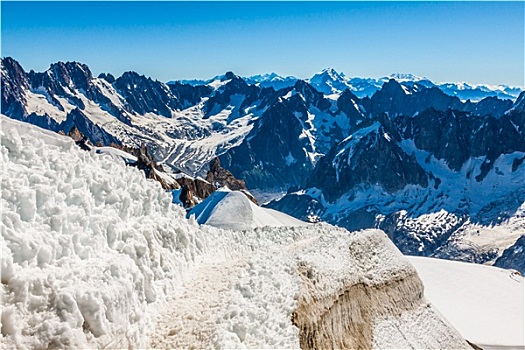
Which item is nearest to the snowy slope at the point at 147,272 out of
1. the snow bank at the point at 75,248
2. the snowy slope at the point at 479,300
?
the snow bank at the point at 75,248

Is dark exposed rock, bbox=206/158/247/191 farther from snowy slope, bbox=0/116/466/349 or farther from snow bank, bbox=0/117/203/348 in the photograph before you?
snow bank, bbox=0/117/203/348

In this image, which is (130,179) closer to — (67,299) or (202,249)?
(202,249)

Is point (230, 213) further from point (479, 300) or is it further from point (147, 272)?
point (147, 272)

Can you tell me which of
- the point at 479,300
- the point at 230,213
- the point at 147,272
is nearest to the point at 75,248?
the point at 147,272

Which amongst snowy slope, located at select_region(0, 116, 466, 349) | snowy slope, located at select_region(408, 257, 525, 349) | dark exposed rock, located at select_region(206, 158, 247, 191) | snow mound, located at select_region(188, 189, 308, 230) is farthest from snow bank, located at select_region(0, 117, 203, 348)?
dark exposed rock, located at select_region(206, 158, 247, 191)

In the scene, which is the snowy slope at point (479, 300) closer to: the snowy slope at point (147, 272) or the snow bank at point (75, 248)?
the snowy slope at point (147, 272)

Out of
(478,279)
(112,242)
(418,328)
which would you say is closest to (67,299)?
(112,242)
